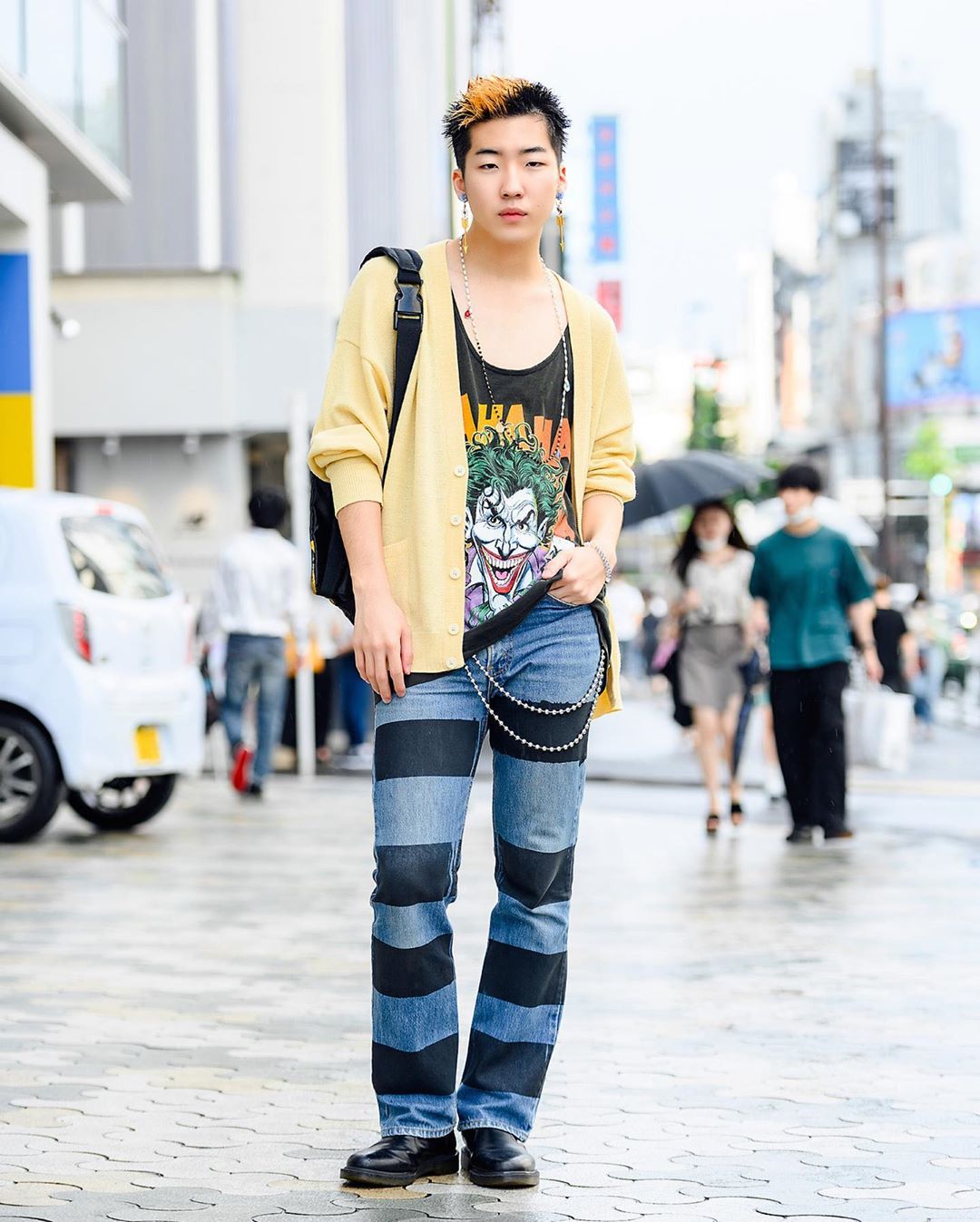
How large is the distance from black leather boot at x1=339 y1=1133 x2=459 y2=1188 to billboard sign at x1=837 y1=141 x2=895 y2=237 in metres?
127

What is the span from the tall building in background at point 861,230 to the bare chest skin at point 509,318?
110534 mm

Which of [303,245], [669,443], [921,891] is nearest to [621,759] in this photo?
[921,891]

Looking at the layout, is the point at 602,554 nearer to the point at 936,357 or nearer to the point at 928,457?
the point at 928,457

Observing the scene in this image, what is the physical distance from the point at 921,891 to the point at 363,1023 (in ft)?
12.3

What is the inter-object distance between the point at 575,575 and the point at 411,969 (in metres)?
0.75

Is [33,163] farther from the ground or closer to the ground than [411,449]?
farther from the ground

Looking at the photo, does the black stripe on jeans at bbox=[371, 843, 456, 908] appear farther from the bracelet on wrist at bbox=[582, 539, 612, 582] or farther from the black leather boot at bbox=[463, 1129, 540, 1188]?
the bracelet on wrist at bbox=[582, 539, 612, 582]

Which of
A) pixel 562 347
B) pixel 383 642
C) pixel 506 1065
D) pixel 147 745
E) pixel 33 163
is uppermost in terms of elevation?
pixel 33 163

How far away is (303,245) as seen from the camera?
27.7 metres

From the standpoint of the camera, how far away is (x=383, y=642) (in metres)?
3.62

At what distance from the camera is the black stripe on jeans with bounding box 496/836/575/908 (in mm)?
3816

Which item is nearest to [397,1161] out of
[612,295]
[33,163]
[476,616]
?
[476,616]

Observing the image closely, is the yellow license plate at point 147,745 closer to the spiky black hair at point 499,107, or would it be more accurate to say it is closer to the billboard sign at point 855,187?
the spiky black hair at point 499,107

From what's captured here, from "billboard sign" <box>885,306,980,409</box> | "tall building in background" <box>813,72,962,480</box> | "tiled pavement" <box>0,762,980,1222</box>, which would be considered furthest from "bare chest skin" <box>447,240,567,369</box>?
"tall building in background" <box>813,72,962,480</box>
